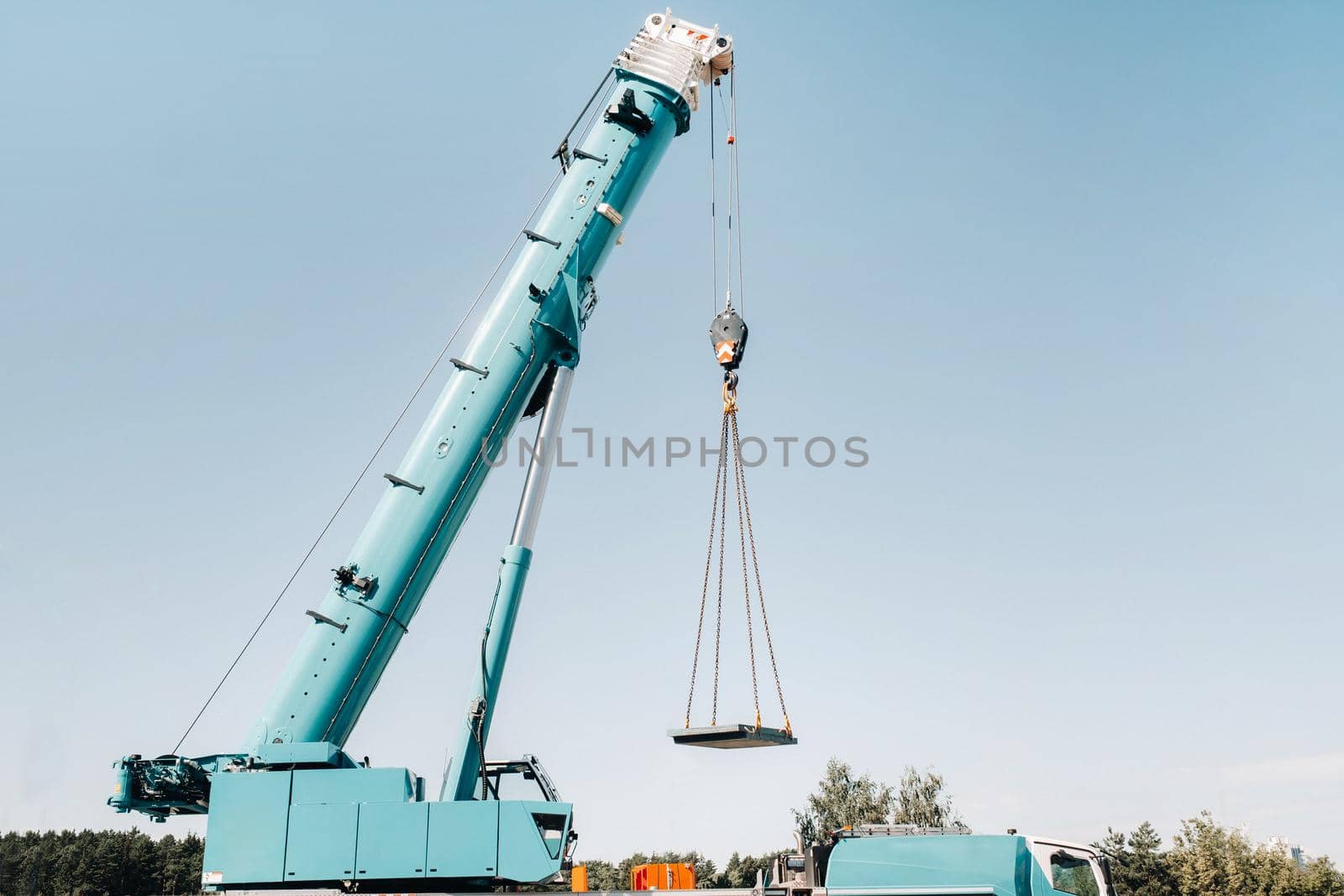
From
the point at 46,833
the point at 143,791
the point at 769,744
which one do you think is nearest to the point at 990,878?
the point at 769,744

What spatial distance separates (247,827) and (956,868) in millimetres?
7463

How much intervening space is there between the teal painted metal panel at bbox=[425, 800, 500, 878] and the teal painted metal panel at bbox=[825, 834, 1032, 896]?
3.53 metres

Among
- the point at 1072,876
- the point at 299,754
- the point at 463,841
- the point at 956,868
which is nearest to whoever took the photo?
the point at 956,868

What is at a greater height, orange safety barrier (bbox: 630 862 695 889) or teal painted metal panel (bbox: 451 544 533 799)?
teal painted metal panel (bbox: 451 544 533 799)

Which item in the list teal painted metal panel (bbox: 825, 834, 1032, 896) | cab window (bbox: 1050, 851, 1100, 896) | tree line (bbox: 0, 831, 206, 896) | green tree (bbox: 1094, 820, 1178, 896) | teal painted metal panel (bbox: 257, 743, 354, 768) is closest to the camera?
teal painted metal panel (bbox: 825, 834, 1032, 896)

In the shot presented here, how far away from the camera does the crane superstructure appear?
1093cm

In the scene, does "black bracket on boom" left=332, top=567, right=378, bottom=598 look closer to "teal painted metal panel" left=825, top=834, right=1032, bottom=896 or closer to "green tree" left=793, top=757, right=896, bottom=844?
"teal painted metal panel" left=825, top=834, right=1032, bottom=896

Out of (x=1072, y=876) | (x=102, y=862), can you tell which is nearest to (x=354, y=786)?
(x=1072, y=876)

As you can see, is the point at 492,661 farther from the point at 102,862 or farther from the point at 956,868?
the point at 102,862

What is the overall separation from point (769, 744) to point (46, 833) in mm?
61952

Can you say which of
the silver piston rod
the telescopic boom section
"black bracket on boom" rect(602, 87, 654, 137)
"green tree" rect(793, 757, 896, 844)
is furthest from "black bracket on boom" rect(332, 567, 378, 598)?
"green tree" rect(793, 757, 896, 844)

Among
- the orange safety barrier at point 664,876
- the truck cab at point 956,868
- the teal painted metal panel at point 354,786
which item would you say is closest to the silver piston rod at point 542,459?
the teal painted metal panel at point 354,786

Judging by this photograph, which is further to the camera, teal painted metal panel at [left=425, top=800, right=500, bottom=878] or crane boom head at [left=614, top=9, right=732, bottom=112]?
crane boom head at [left=614, top=9, right=732, bottom=112]

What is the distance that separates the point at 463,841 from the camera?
427 inches
